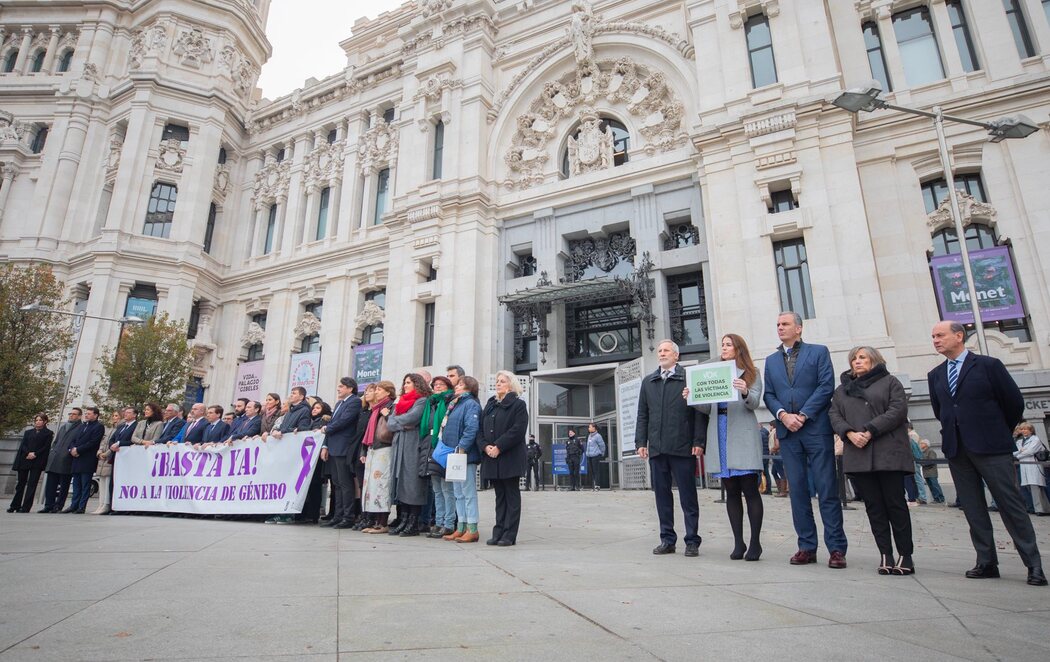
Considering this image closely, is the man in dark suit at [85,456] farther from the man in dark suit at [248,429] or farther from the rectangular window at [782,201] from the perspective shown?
the rectangular window at [782,201]

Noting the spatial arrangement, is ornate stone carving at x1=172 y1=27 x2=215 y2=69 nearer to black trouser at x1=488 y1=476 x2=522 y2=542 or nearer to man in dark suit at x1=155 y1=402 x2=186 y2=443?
man in dark suit at x1=155 y1=402 x2=186 y2=443

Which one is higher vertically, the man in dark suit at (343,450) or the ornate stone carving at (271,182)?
the ornate stone carving at (271,182)

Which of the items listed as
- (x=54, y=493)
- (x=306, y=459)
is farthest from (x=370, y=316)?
(x=306, y=459)

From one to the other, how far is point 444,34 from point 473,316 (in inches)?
537

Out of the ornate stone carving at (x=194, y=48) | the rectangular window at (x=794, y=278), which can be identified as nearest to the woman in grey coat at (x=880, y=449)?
the rectangular window at (x=794, y=278)

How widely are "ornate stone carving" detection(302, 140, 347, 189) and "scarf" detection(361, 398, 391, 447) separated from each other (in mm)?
24273

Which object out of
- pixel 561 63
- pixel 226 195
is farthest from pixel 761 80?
pixel 226 195

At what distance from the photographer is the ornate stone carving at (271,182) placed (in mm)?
31078

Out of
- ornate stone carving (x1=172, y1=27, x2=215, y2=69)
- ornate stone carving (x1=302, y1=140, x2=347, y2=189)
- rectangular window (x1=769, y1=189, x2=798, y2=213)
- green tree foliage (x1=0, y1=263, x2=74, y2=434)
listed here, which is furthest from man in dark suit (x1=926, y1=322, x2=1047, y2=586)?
ornate stone carving (x1=172, y1=27, x2=215, y2=69)

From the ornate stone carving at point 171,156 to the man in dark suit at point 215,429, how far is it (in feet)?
81.6

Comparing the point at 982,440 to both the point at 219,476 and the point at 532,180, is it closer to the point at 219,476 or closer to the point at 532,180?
the point at 219,476

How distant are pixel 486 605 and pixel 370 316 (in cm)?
2374

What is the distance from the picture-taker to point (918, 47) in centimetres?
1811

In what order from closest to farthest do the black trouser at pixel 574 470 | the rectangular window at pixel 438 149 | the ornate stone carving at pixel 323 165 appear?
the black trouser at pixel 574 470 < the rectangular window at pixel 438 149 < the ornate stone carving at pixel 323 165
